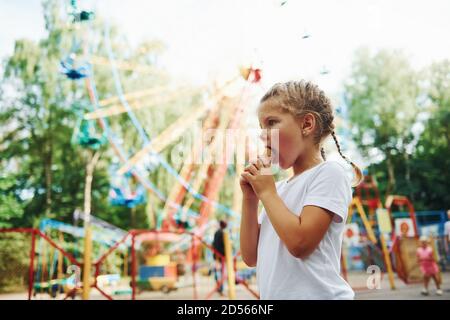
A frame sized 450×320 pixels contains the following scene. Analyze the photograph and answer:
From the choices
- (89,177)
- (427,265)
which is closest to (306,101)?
(427,265)

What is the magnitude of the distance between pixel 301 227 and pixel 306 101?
374 millimetres

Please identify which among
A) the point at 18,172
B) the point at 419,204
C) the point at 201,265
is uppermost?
the point at 18,172

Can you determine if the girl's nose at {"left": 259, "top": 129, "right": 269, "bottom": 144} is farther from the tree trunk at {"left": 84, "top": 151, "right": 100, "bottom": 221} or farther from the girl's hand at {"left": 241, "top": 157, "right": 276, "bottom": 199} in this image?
the tree trunk at {"left": 84, "top": 151, "right": 100, "bottom": 221}

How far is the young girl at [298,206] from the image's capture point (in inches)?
41.4

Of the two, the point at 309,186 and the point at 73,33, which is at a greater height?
the point at 73,33

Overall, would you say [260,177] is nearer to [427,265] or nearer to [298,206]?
[298,206]

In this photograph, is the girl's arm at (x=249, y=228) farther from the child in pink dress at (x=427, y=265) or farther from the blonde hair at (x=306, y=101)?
the child in pink dress at (x=427, y=265)

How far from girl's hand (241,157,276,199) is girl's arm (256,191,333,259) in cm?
6

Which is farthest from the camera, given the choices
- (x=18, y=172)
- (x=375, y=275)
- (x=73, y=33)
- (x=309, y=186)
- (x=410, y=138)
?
(x=410, y=138)
